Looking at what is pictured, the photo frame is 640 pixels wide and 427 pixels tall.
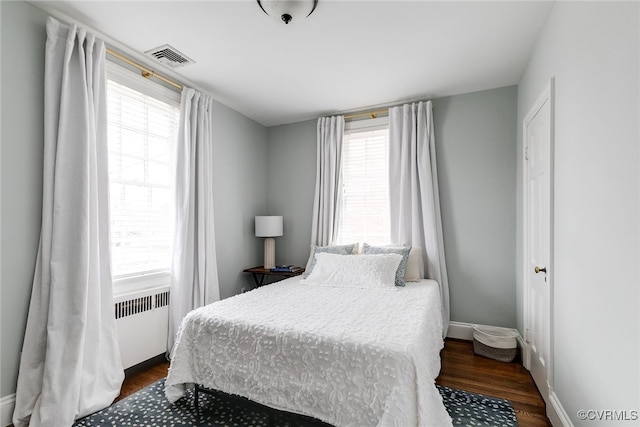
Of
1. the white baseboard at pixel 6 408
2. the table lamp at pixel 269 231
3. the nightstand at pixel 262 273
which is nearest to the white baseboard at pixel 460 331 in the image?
the nightstand at pixel 262 273

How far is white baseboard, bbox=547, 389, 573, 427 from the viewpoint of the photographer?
5.75 ft

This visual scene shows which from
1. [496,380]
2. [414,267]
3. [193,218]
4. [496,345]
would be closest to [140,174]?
[193,218]

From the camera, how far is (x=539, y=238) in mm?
2385

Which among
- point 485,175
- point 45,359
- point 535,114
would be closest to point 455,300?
point 485,175

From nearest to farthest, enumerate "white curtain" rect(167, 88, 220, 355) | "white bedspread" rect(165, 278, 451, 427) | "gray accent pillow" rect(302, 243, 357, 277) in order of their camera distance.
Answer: "white bedspread" rect(165, 278, 451, 427) < "white curtain" rect(167, 88, 220, 355) < "gray accent pillow" rect(302, 243, 357, 277)

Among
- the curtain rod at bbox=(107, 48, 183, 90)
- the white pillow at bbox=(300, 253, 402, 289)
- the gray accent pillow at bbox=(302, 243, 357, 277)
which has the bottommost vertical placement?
the white pillow at bbox=(300, 253, 402, 289)

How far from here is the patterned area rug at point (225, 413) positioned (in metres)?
1.98

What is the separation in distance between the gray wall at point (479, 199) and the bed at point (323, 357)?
1173mm

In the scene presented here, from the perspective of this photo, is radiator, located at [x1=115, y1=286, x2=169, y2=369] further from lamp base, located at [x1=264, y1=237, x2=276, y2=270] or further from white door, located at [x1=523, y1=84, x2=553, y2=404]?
white door, located at [x1=523, y1=84, x2=553, y2=404]

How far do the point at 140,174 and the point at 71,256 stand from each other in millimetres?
883

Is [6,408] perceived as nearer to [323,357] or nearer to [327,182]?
[323,357]

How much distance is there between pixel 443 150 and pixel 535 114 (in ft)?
3.53

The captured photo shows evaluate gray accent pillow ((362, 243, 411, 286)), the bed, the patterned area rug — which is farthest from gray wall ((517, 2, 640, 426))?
gray accent pillow ((362, 243, 411, 286))

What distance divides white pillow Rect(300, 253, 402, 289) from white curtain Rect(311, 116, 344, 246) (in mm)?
736
